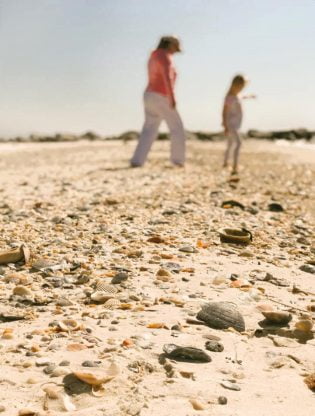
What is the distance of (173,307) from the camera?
12.7 feet

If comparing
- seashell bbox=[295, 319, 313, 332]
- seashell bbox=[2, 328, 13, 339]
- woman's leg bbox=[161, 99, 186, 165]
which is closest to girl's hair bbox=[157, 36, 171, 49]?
woman's leg bbox=[161, 99, 186, 165]

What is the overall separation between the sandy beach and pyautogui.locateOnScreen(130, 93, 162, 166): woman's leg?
3920 millimetres

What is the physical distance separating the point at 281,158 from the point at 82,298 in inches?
575

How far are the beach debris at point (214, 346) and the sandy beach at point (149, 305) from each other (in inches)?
0.7

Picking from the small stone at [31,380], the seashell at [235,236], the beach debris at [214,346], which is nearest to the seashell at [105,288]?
the beach debris at [214,346]

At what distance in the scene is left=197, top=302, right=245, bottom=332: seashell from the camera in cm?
357

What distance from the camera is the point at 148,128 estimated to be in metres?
12.1

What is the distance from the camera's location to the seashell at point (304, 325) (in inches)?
142

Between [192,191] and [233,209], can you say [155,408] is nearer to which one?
[233,209]

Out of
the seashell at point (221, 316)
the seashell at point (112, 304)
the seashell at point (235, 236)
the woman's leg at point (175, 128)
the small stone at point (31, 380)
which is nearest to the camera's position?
the small stone at point (31, 380)

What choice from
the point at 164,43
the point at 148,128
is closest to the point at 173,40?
the point at 164,43

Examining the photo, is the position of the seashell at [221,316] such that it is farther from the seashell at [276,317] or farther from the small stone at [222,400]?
the small stone at [222,400]

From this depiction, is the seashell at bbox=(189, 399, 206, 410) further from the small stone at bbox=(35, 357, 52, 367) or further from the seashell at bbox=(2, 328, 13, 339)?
the seashell at bbox=(2, 328, 13, 339)

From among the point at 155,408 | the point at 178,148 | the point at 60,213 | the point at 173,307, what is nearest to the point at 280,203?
the point at 60,213
